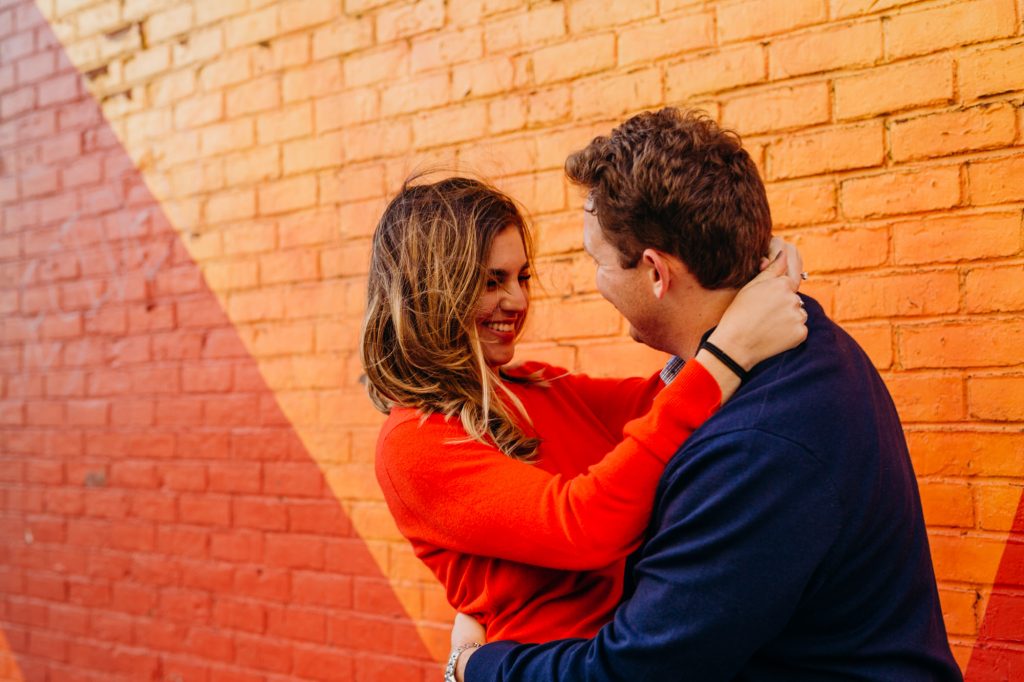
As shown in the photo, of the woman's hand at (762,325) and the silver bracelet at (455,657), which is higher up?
the woman's hand at (762,325)

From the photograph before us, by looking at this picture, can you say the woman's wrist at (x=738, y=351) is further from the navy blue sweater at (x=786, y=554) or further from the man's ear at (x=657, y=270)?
the man's ear at (x=657, y=270)

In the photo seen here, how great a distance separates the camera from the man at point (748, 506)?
4.69ft

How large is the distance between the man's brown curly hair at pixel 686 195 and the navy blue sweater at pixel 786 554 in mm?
205

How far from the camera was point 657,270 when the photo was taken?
1.72 m

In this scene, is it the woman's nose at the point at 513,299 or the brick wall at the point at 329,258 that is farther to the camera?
the brick wall at the point at 329,258

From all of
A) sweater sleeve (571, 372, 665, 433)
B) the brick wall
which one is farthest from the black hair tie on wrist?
the brick wall

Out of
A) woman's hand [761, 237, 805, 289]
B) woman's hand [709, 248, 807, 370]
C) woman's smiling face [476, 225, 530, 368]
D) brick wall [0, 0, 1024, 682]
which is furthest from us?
brick wall [0, 0, 1024, 682]

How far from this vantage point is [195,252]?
11.9ft

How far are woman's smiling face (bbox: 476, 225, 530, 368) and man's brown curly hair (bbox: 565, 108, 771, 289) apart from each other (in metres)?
0.35

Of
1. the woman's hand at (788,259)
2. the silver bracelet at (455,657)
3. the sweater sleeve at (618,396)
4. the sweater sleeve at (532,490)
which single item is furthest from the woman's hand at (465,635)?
the woman's hand at (788,259)

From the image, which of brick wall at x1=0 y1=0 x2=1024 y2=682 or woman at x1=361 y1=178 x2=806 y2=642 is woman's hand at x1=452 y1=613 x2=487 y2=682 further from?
brick wall at x1=0 y1=0 x2=1024 y2=682

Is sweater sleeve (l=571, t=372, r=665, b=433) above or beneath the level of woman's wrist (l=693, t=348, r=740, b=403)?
beneath

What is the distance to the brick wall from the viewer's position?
86.1 inches

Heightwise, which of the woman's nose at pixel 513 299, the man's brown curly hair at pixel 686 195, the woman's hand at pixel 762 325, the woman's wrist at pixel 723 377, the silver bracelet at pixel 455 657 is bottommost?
the silver bracelet at pixel 455 657
